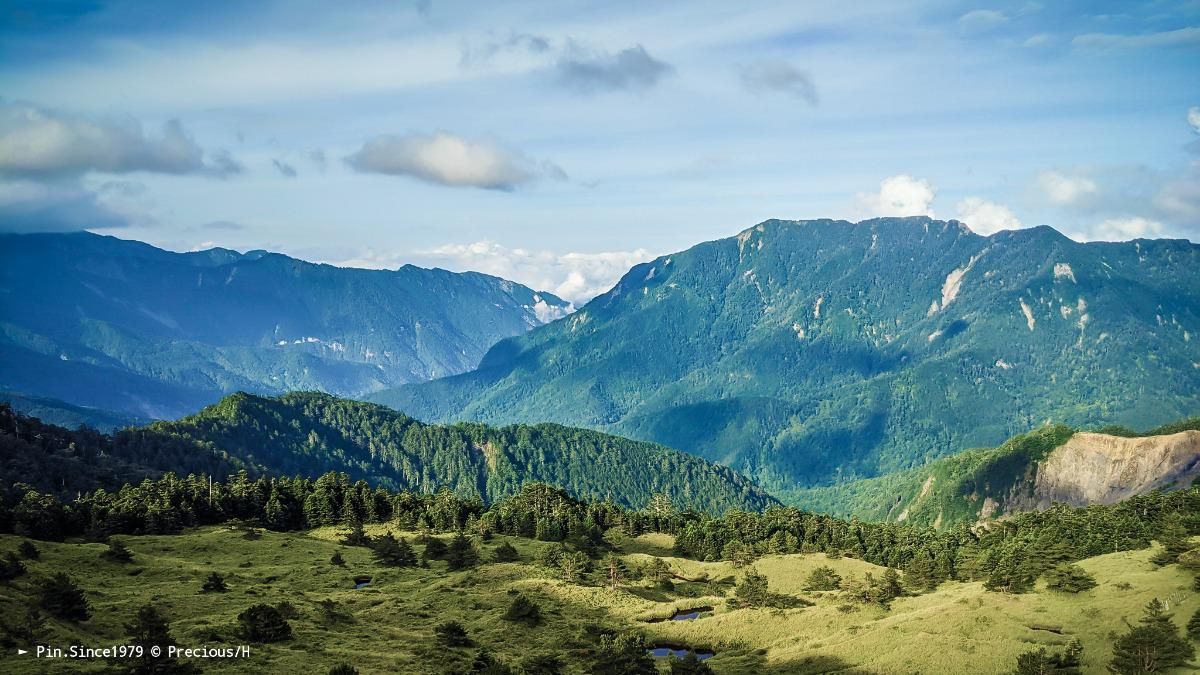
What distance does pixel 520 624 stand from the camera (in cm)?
13150

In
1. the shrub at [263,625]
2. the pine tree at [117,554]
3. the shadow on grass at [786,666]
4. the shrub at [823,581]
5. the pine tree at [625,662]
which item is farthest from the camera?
the shrub at [823,581]

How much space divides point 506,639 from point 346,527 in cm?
8653

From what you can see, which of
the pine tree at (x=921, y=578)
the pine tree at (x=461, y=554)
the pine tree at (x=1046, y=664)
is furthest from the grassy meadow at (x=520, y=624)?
the pine tree at (x=1046, y=664)

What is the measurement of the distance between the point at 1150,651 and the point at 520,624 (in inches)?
3170

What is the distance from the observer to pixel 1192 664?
9456 cm

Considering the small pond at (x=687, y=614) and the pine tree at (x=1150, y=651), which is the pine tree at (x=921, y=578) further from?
the pine tree at (x=1150, y=651)

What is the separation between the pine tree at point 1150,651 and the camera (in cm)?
9425

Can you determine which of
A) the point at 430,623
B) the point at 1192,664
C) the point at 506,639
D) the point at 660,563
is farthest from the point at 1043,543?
the point at 430,623

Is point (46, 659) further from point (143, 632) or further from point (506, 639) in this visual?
point (506, 639)

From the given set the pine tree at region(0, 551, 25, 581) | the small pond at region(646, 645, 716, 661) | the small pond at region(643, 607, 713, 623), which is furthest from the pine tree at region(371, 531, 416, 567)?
the pine tree at region(0, 551, 25, 581)

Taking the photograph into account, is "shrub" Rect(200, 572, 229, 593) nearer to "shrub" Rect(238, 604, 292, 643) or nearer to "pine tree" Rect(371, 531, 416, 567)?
"shrub" Rect(238, 604, 292, 643)

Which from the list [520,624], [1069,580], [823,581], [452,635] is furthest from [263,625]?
[1069,580]

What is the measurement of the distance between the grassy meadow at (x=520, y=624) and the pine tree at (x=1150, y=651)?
311cm

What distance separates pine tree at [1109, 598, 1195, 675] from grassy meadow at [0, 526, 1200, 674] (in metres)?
3.11
